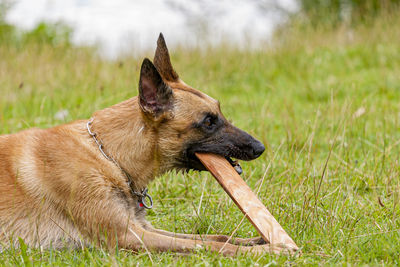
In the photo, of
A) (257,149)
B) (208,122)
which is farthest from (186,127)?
(257,149)

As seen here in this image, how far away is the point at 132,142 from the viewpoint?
336 centimetres

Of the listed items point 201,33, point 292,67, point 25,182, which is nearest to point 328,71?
point 292,67

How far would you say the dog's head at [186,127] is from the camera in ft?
11.0

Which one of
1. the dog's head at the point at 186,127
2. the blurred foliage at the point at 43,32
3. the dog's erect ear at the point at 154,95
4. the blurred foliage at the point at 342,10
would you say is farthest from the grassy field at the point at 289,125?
the blurred foliage at the point at 43,32

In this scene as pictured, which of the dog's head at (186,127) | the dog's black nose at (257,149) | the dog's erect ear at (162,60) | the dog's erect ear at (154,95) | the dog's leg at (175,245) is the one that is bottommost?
the dog's leg at (175,245)

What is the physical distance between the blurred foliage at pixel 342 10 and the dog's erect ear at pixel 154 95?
9007mm

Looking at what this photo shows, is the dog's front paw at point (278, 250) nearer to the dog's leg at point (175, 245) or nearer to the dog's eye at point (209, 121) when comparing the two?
the dog's leg at point (175, 245)

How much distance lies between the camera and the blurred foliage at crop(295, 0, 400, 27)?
12.5 m

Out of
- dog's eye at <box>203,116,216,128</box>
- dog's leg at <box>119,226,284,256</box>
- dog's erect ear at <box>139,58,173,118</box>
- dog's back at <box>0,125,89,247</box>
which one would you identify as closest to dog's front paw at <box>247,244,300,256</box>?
dog's leg at <box>119,226,284,256</box>

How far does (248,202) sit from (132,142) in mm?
958

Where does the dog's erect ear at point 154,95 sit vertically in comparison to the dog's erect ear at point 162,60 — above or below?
below

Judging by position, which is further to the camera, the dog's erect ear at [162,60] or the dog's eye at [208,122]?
the dog's erect ear at [162,60]

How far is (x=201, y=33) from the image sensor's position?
35.1ft

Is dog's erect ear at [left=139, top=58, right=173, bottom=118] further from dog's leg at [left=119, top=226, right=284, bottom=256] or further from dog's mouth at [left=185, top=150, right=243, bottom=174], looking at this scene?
dog's leg at [left=119, top=226, right=284, bottom=256]
